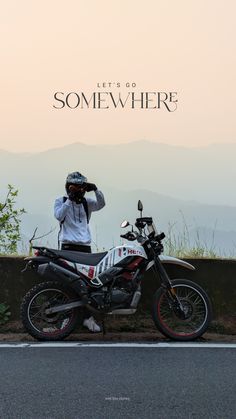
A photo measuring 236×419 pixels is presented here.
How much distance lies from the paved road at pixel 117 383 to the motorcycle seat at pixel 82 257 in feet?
3.08

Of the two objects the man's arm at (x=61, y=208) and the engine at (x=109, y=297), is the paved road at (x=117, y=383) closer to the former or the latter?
the engine at (x=109, y=297)

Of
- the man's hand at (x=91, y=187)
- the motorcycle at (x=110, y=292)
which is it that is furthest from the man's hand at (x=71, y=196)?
the motorcycle at (x=110, y=292)

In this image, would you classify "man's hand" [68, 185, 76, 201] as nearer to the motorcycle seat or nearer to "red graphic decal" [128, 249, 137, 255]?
the motorcycle seat

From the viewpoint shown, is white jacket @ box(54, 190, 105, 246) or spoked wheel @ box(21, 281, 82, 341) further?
white jacket @ box(54, 190, 105, 246)

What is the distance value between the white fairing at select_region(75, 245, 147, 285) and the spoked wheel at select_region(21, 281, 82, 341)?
241 millimetres

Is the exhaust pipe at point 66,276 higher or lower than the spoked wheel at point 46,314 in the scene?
higher

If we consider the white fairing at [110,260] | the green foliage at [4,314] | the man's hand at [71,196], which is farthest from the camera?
the green foliage at [4,314]

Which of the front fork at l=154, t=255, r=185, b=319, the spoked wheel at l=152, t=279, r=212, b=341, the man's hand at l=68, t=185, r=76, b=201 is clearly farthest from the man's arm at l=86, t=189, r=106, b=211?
the spoked wheel at l=152, t=279, r=212, b=341

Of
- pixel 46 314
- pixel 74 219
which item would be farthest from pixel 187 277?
pixel 46 314

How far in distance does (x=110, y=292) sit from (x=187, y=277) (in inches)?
40.8

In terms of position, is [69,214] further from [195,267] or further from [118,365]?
[118,365]

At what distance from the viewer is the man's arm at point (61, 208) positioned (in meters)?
6.62

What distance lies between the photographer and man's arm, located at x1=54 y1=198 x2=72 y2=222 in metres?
6.62

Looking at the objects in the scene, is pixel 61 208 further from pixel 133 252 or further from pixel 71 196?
pixel 133 252
